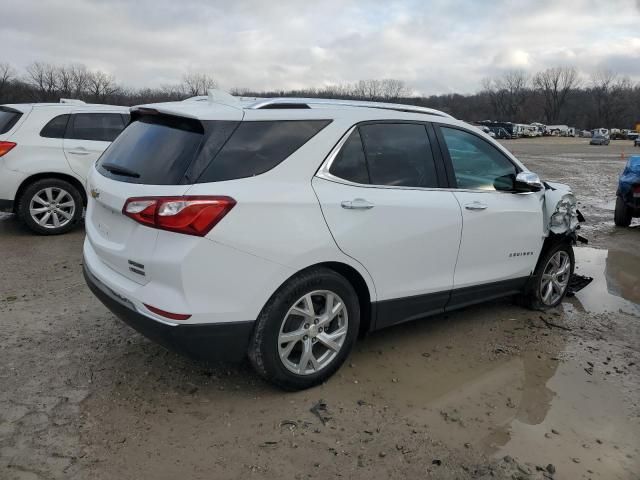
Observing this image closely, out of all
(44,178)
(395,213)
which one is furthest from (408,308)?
(44,178)

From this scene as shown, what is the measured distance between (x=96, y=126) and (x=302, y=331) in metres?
5.94

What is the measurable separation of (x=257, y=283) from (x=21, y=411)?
153cm

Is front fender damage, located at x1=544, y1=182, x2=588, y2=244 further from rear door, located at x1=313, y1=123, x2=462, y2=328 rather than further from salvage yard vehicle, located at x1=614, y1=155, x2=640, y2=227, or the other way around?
salvage yard vehicle, located at x1=614, y1=155, x2=640, y2=227

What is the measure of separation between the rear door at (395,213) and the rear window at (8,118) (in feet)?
18.5

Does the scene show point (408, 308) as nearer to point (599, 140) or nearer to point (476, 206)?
point (476, 206)

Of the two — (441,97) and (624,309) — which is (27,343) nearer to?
(624,309)

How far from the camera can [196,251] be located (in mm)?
2812

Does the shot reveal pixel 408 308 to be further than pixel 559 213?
No

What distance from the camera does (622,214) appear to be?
30.3ft

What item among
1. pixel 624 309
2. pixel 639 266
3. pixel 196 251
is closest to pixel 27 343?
pixel 196 251

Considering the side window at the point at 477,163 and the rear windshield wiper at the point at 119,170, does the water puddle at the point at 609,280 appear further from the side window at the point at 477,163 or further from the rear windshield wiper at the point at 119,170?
the rear windshield wiper at the point at 119,170

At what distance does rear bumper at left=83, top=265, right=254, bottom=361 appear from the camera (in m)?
2.90

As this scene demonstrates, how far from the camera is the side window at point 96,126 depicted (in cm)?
762

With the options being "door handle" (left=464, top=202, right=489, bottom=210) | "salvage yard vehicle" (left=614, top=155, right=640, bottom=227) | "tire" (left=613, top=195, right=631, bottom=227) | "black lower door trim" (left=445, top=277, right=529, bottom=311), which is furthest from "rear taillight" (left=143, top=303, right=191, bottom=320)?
"tire" (left=613, top=195, right=631, bottom=227)
